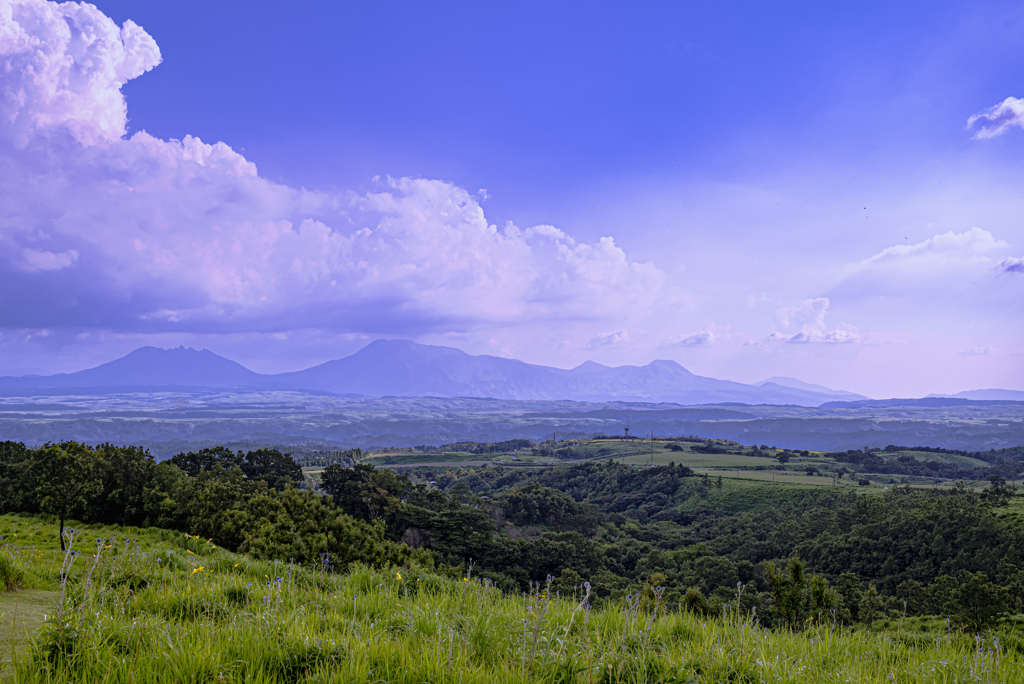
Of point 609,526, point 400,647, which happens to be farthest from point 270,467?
point 609,526

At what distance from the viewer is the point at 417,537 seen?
4547cm

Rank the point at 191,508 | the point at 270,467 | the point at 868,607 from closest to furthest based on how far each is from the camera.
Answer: the point at 191,508 → the point at 868,607 → the point at 270,467

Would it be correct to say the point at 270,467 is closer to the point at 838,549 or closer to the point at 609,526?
the point at 609,526

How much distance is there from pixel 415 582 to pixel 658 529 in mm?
92306

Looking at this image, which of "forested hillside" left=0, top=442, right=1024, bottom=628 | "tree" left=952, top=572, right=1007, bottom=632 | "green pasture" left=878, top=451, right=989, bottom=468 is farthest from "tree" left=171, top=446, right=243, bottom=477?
"green pasture" left=878, top=451, right=989, bottom=468

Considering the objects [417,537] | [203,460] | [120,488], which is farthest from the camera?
[417,537]

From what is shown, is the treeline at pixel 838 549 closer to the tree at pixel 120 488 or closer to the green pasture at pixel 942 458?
the tree at pixel 120 488

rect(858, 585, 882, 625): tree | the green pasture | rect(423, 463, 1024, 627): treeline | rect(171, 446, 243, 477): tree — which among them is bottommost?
the green pasture

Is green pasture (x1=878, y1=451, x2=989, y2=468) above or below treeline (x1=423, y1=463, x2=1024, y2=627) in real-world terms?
below

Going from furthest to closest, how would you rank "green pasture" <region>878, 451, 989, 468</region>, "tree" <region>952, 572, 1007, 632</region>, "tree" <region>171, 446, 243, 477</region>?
"green pasture" <region>878, 451, 989, 468</region>
"tree" <region>171, 446, 243, 477</region>
"tree" <region>952, 572, 1007, 632</region>

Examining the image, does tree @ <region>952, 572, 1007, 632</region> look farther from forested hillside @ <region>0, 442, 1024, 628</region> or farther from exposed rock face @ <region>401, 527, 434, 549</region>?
exposed rock face @ <region>401, 527, 434, 549</region>

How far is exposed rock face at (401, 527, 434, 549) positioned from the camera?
147ft

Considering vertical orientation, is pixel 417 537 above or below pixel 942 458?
above

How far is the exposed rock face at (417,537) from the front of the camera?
4478cm
